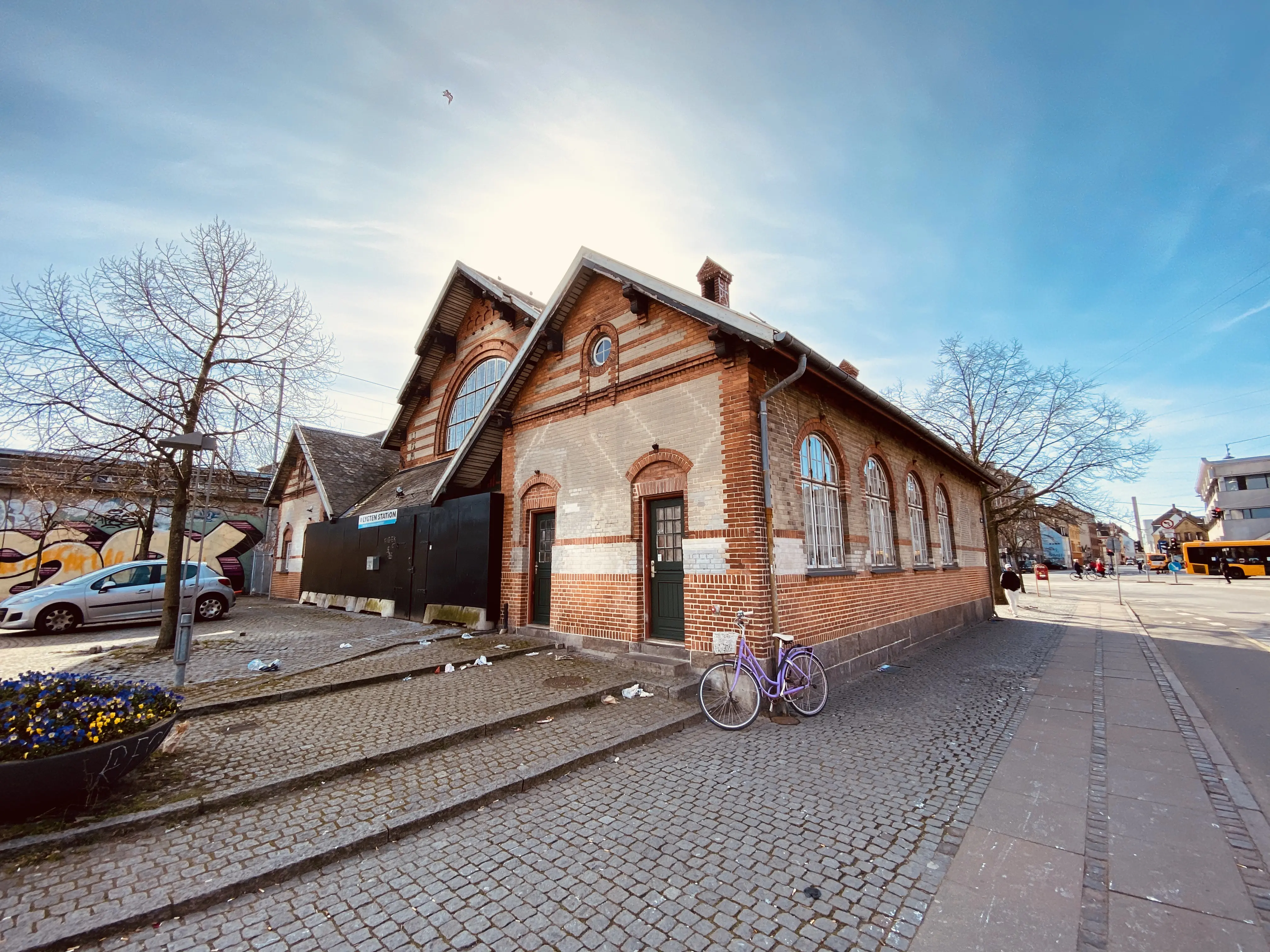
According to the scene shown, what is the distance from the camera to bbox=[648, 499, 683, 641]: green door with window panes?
8102mm

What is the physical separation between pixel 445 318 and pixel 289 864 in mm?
15682

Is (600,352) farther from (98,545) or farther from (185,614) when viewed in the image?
(98,545)

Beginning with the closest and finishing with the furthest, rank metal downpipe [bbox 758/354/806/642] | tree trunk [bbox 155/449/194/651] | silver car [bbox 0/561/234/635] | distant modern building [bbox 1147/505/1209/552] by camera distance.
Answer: metal downpipe [bbox 758/354/806/642], tree trunk [bbox 155/449/194/651], silver car [bbox 0/561/234/635], distant modern building [bbox 1147/505/1209/552]

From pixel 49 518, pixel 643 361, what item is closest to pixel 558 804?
pixel 643 361

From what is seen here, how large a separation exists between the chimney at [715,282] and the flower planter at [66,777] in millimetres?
10478

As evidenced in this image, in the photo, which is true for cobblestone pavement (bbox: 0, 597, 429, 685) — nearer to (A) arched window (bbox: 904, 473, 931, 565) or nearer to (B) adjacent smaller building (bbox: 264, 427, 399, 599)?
(B) adjacent smaller building (bbox: 264, 427, 399, 599)

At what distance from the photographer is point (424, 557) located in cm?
1273

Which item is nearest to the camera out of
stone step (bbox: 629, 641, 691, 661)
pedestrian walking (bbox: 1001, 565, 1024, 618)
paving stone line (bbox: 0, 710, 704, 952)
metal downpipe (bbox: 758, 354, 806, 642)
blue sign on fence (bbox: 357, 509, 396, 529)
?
paving stone line (bbox: 0, 710, 704, 952)

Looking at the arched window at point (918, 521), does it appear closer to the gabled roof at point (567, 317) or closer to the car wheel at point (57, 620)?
the gabled roof at point (567, 317)

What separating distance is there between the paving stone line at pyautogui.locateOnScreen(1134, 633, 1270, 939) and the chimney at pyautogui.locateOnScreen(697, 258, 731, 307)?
30.3 ft

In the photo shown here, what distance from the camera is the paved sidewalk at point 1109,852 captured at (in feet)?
9.17

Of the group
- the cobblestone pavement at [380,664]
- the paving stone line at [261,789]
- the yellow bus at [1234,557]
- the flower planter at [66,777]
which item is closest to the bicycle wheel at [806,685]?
the paving stone line at [261,789]

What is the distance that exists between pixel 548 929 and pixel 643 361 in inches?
291

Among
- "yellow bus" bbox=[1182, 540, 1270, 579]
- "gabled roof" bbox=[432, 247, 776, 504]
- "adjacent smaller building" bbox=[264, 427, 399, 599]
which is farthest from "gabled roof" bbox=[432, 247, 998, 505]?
"yellow bus" bbox=[1182, 540, 1270, 579]
